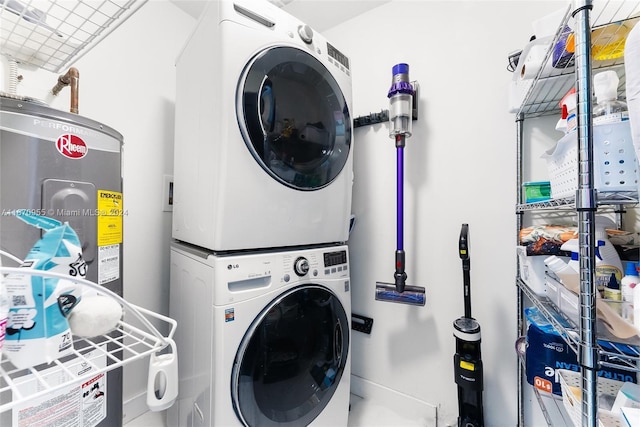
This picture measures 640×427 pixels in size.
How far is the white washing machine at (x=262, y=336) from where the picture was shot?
0.86 metres

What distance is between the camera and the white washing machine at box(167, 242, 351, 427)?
86cm

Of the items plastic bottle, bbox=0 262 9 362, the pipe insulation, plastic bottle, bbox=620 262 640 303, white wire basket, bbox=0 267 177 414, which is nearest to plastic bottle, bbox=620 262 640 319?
plastic bottle, bbox=620 262 640 303

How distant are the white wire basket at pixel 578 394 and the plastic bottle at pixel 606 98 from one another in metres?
0.65

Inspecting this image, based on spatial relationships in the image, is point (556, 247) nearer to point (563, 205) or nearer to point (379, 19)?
point (563, 205)

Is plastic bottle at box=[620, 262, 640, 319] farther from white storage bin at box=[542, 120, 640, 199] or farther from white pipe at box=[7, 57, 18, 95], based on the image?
white pipe at box=[7, 57, 18, 95]

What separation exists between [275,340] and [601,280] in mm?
986

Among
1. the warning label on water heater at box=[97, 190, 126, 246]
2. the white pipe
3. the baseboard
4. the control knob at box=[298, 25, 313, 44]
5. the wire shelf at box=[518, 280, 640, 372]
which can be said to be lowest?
the baseboard

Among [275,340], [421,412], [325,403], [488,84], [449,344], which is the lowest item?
[421,412]

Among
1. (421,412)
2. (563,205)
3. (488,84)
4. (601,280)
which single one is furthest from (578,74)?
(421,412)

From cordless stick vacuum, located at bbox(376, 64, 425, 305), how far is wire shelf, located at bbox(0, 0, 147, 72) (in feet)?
3.32

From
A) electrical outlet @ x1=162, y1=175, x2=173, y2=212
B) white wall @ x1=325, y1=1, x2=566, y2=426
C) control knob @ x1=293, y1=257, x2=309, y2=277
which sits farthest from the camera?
electrical outlet @ x1=162, y1=175, x2=173, y2=212

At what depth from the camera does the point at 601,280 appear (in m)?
0.72

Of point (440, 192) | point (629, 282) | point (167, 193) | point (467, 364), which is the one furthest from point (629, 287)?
point (167, 193)

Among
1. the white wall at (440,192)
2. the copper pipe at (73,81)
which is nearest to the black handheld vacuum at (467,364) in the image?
the white wall at (440,192)
